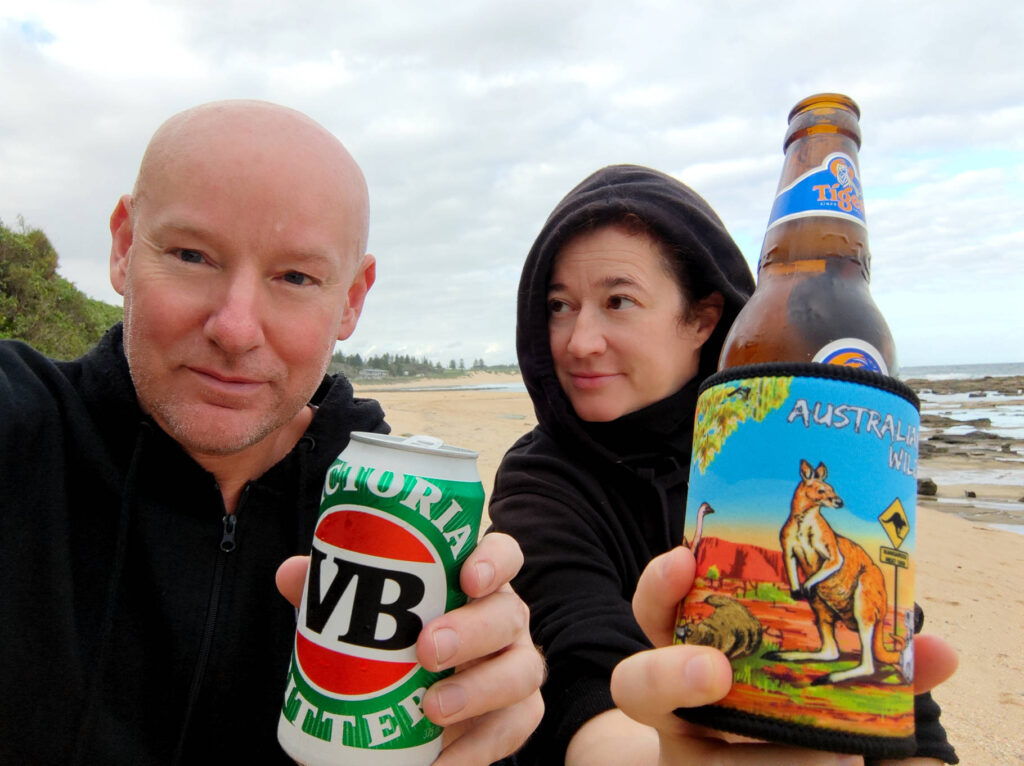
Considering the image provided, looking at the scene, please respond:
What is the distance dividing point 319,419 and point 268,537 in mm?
316

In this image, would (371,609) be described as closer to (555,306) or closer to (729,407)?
(729,407)

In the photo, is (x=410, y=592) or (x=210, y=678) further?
(x=210, y=678)

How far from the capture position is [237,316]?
50.2 inches

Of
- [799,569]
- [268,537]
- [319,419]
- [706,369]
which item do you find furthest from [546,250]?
[799,569]

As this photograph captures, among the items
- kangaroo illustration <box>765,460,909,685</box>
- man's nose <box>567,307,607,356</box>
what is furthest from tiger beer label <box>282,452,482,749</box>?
man's nose <box>567,307,607,356</box>

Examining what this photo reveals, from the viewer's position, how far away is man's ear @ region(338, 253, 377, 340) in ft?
5.50

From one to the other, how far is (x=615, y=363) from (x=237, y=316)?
0.97 metres

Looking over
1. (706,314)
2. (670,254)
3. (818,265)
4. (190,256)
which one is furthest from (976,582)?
(190,256)

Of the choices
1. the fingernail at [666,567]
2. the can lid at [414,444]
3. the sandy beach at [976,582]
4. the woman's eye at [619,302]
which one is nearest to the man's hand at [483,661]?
the can lid at [414,444]

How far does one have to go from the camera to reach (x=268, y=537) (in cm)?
154

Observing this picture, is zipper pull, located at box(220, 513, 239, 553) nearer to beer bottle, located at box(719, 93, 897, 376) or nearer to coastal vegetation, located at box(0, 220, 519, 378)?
beer bottle, located at box(719, 93, 897, 376)

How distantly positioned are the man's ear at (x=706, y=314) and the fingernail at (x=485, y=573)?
1167 mm

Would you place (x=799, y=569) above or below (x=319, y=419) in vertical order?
below

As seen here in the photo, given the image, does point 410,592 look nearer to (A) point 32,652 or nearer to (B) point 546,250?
(A) point 32,652
